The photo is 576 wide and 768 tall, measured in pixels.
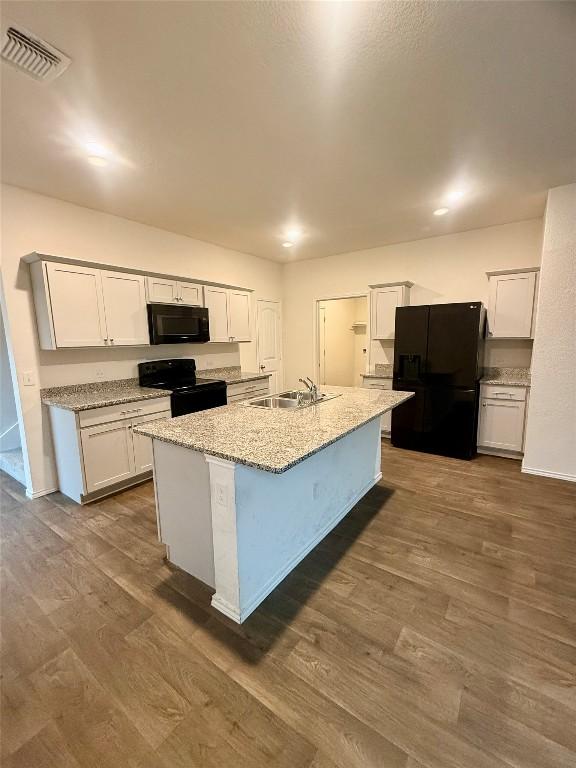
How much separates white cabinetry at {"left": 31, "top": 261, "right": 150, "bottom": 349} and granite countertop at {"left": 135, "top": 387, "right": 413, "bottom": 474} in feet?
5.25

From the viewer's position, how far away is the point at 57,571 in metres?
2.06

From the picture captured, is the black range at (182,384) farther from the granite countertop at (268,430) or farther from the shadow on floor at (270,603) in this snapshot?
the shadow on floor at (270,603)

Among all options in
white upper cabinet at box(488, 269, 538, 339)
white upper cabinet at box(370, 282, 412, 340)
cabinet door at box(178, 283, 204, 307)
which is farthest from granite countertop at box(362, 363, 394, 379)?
cabinet door at box(178, 283, 204, 307)

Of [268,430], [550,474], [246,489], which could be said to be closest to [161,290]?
[268,430]

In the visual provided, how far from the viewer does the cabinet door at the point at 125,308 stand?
3180 millimetres

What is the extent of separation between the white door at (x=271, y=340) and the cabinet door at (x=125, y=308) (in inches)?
89.6

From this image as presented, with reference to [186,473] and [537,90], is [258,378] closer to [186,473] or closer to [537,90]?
[186,473]

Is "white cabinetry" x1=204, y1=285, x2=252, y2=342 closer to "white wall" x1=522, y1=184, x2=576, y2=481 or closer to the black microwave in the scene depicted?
the black microwave

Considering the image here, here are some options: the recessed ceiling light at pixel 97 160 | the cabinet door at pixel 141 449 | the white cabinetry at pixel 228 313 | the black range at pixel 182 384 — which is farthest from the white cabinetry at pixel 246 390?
the recessed ceiling light at pixel 97 160

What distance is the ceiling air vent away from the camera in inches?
56.1

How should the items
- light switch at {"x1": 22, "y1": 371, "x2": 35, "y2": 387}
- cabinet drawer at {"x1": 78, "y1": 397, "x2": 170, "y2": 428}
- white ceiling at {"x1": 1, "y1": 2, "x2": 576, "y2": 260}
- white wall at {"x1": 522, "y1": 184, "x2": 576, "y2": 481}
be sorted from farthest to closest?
white wall at {"x1": 522, "y1": 184, "x2": 576, "y2": 481}, light switch at {"x1": 22, "y1": 371, "x2": 35, "y2": 387}, cabinet drawer at {"x1": 78, "y1": 397, "x2": 170, "y2": 428}, white ceiling at {"x1": 1, "y1": 2, "x2": 576, "y2": 260}

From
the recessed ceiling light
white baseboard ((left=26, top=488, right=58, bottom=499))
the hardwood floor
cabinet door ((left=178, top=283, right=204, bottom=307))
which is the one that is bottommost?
the hardwood floor

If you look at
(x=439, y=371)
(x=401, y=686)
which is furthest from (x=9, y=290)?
(x=439, y=371)

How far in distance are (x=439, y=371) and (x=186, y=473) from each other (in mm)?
3181
